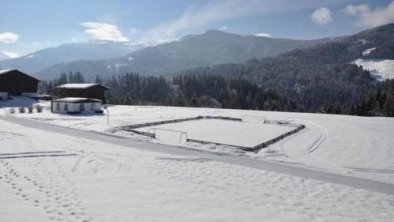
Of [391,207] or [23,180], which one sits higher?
[23,180]

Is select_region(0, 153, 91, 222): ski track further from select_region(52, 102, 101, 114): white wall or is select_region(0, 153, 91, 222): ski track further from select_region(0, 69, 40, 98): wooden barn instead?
select_region(0, 69, 40, 98): wooden barn

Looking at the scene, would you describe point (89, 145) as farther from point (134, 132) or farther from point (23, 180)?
point (23, 180)

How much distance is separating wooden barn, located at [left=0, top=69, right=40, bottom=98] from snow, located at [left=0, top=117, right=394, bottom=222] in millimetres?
75396

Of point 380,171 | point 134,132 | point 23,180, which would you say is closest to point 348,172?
point 380,171

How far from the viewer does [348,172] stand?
26.9m

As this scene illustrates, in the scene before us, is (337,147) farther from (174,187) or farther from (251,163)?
(174,187)

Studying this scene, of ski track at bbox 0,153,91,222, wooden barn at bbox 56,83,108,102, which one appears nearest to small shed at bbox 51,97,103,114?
wooden barn at bbox 56,83,108,102

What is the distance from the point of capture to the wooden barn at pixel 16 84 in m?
91.5

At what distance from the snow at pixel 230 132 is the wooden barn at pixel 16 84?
5683 cm

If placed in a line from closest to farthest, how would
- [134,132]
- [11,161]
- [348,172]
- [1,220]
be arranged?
[1,220], [11,161], [348,172], [134,132]

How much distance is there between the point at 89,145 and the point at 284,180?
18390 mm

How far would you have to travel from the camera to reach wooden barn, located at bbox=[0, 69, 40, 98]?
300ft

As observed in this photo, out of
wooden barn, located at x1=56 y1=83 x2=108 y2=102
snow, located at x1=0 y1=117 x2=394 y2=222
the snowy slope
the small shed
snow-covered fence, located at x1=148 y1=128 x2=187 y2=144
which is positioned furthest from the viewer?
wooden barn, located at x1=56 y1=83 x2=108 y2=102

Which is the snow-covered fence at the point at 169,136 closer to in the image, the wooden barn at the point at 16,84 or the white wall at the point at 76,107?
the white wall at the point at 76,107
